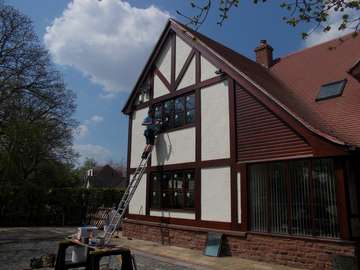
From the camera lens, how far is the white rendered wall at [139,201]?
14914 mm

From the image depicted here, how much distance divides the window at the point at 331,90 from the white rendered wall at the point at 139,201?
805 cm

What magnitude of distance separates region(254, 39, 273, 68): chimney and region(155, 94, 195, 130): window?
16.2 feet

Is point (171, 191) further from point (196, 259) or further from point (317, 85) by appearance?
point (317, 85)

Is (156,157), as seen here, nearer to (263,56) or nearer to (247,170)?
(247,170)

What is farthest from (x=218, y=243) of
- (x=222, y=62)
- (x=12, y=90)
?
(x=12, y=90)

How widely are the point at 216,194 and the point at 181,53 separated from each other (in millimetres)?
6317

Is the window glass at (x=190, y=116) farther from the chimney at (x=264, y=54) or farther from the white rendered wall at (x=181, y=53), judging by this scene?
the chimney at (x=264, y=54)

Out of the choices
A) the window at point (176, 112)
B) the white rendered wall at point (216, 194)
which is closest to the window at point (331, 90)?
the white rendered wall at point (216, 194)

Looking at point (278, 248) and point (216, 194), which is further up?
point (216, 194)

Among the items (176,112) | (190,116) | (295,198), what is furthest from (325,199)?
(176,112)

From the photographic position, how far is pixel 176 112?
14.1 m

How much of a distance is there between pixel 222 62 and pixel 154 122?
14.6 ft

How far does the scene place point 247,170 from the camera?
1061 cm

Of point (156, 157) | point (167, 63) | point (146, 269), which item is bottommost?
point (146, 269)
